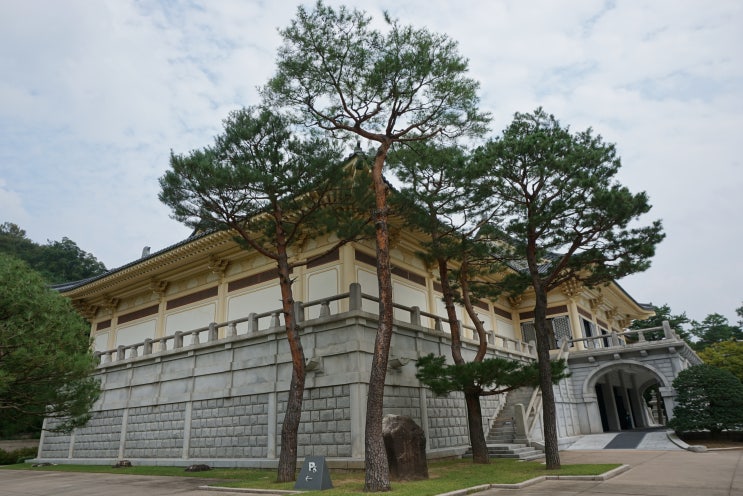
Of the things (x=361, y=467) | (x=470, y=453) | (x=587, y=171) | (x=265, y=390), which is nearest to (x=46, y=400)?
(x=265, y=390)

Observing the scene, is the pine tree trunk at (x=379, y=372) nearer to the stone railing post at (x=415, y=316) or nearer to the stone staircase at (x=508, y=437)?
the stone railing post at (x=415, y=316)

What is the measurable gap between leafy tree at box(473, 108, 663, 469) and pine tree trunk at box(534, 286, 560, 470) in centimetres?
2

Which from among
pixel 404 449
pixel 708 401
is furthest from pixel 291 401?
pixel 708 401

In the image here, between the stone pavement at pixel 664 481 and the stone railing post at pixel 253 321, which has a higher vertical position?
the stone railing post at pixel 253 321

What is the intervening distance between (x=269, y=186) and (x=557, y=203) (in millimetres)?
7057

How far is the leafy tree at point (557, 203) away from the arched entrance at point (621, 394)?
31.0ft

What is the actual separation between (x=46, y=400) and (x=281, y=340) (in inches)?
270

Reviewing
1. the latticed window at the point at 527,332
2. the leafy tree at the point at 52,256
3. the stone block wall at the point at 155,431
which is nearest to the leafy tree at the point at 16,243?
the leafy tree at the point at 52,256

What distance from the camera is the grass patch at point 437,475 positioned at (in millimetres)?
8789

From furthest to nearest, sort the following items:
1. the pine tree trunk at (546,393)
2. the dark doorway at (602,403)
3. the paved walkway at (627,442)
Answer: the dark doorway at (602,403), the paved walkway at (627,442), the pine tree trunk at (546,393)

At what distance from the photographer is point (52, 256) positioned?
52344 millimetres

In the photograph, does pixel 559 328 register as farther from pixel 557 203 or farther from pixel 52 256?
pixel 52 256

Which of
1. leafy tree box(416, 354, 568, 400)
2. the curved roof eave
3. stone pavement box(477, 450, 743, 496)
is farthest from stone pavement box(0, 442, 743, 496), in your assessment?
the curved roof eave

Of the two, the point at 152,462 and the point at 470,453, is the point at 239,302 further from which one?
the point at 470,453
